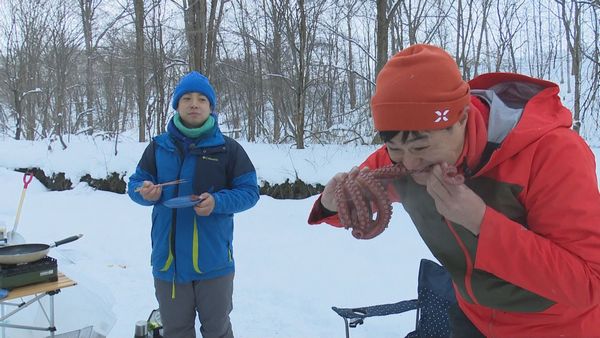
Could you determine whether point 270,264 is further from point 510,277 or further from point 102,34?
point 102,34

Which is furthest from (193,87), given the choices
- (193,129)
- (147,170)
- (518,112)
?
(518,112)

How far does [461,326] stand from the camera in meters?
1.49

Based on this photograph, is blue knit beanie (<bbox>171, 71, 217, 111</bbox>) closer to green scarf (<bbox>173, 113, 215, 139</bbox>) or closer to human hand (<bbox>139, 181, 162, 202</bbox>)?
green scarf (<bbox>173, 113, 215, 139</bbox>)

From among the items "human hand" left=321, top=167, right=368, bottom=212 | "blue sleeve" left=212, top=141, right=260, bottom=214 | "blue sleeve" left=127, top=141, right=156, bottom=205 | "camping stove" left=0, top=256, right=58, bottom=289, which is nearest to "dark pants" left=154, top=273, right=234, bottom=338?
"blue sleeve" left=212, top=141, right=260, bottom=214

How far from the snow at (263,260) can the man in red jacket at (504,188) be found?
2257 millimetres

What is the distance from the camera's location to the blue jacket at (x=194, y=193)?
229 cm

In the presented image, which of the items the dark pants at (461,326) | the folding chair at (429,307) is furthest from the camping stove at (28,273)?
the dark pants at (461,326)

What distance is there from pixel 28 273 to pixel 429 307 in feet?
7.42

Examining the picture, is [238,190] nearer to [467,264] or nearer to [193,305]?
[193,305]

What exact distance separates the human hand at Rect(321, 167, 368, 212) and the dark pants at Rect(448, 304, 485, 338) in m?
0.56

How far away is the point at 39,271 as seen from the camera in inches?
97.8

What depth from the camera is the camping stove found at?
235 cm

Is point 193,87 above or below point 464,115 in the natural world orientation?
above

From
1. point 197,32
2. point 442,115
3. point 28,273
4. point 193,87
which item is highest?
point 197,32
